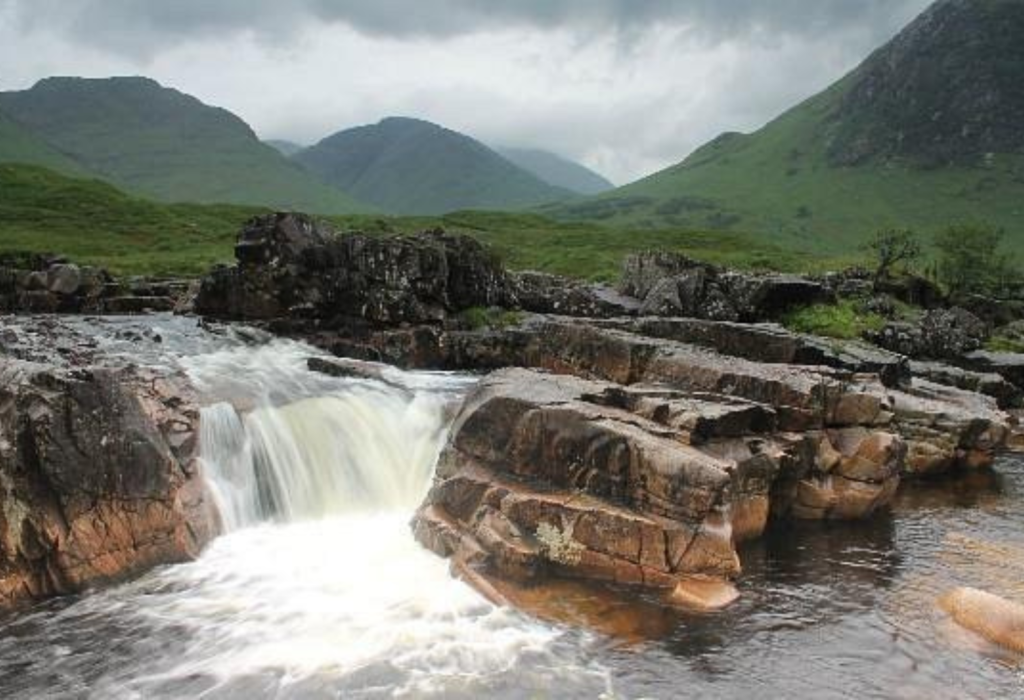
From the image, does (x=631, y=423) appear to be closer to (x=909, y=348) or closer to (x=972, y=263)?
(x=909, y=348)

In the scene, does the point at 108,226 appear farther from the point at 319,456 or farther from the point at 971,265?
the point at 971,265

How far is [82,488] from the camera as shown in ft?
70.4

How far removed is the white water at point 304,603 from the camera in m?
16.9

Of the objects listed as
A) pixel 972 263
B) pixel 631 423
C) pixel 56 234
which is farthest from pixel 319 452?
pixel 56 234

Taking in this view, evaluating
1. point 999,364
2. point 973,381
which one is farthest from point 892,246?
point 973,381

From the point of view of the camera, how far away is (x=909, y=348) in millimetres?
54312

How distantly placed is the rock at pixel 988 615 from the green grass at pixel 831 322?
108ft

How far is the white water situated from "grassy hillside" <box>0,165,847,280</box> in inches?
2155

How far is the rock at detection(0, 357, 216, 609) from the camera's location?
20656 millimetres

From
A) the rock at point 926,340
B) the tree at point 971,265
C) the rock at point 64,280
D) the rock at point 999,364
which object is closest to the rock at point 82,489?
the rock at point 64,280

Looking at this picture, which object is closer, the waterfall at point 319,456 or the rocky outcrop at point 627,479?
the rocky outcrop at point 627,479

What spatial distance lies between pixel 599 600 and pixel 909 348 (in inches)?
1629

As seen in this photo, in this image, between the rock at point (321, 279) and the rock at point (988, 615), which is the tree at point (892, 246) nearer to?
the rock at point (321, 279)

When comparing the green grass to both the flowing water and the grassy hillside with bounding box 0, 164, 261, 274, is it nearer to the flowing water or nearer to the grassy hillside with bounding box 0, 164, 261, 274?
the flowing water
